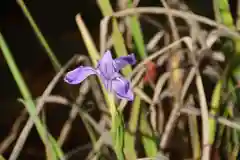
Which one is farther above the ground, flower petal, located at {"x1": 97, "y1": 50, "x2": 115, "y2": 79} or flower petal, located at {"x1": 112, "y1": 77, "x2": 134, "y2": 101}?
flower petal, located at {"x1": 97, "y1": 50, "x2": 115, "y2": 79}

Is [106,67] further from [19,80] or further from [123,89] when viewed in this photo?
[19,80]

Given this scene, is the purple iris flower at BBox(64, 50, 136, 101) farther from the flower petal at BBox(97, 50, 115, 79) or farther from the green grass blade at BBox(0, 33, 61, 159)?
the green grass blade at BBox(0, 33, 61, 159)

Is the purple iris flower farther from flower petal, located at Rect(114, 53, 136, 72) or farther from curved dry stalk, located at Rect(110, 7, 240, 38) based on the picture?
curved dry stalk, located at Rect(110, 7, 240, 38)

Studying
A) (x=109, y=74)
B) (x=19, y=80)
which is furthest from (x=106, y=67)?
(x=19, y=80)

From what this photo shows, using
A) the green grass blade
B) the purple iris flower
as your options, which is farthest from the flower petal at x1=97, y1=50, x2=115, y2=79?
the green grass blade

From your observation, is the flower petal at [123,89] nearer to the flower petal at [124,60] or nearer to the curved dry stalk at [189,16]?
the flower petal at [124,60]

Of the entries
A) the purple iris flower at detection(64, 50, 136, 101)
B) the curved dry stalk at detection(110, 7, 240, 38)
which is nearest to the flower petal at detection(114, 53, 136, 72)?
the purple iris flower at detection(64, 50, 136, 101)

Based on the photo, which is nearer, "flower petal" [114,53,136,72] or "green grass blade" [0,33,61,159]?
"flower petal" [114,53,136,72]

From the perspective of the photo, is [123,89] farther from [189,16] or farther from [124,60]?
[189,16]

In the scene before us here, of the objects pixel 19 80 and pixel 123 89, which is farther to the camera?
pixel 19 80

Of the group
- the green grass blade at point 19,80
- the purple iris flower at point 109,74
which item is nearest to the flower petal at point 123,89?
the purple iris flower at point 109,74

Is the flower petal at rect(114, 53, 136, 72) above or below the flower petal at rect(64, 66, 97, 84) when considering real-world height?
below

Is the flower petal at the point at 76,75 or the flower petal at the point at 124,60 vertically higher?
the flower petal at the point at 76,75
